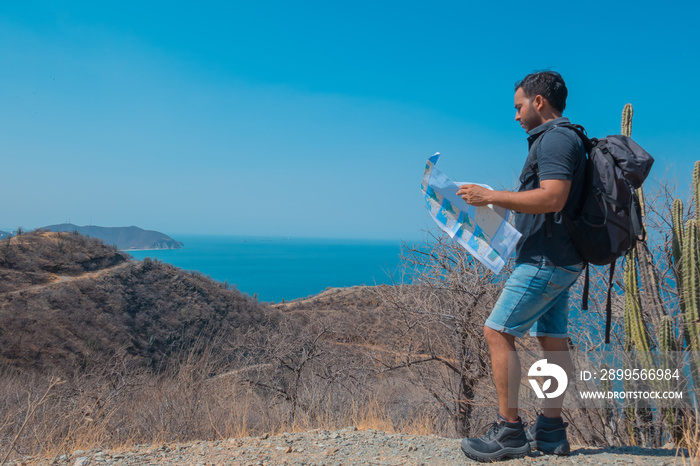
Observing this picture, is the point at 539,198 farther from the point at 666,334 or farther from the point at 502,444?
the point at 666,334

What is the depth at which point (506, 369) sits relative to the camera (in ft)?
7.86

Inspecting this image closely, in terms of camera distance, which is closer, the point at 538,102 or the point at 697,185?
the point at 538,102

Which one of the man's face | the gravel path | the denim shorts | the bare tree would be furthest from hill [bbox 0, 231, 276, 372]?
the man's face

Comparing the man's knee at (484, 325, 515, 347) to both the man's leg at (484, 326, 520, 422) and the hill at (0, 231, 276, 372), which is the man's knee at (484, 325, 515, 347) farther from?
the hill at (0, 231, 276, 372)

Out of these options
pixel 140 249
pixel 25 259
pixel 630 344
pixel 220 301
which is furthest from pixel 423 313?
pixel 140 249

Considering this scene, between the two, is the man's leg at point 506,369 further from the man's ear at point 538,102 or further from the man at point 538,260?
the man's ear at point 538,102

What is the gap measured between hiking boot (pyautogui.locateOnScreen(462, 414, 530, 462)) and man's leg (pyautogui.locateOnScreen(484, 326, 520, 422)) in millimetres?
51

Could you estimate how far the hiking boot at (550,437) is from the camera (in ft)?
8.29

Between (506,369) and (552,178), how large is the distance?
1036mm

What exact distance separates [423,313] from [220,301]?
2082cm

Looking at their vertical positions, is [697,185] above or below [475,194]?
above

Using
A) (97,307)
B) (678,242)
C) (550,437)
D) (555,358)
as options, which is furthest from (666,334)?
(97,307)

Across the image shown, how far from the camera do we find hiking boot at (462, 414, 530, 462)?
244cm

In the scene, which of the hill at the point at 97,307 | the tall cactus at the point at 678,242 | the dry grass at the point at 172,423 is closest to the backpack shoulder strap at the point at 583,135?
the tall cactus at the point at 678,242
